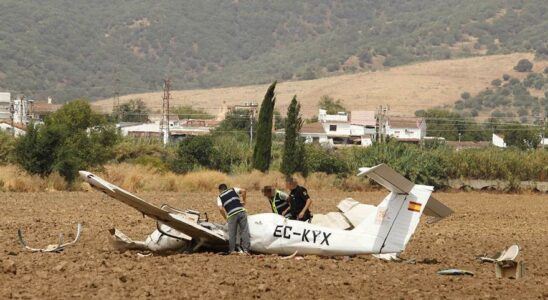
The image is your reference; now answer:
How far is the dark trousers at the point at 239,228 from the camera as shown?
21.3 meters

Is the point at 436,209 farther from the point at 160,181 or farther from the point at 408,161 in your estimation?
the point at 408,161

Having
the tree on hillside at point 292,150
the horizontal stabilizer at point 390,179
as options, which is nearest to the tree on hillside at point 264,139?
the tree on hillside at point 292,150

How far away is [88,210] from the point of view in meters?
34.3

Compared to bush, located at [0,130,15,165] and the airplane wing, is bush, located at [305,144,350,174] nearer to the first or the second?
bush, located at [0,130,15,165]

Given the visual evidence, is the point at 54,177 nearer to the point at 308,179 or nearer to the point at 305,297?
the point at 308,179

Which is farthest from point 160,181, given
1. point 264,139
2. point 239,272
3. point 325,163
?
point 239,272

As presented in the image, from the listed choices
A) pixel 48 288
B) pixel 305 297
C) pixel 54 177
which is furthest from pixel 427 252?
pixel 54 177

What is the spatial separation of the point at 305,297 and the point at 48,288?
10.9ft

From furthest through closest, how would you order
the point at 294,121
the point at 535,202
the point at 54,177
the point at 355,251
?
1. the point at 294,121
2. the point at 535,202
3. the point at 54,177
4. the point at 355,251

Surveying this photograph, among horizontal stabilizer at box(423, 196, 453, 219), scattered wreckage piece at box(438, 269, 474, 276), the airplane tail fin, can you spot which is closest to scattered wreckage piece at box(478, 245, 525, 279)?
scattered wreckage piece at box(438, 269, 474, 276)

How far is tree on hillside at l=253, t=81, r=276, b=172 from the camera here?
197 ft

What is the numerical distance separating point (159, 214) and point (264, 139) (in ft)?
131

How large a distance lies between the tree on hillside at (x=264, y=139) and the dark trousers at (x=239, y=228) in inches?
1511

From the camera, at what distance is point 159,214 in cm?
2083
